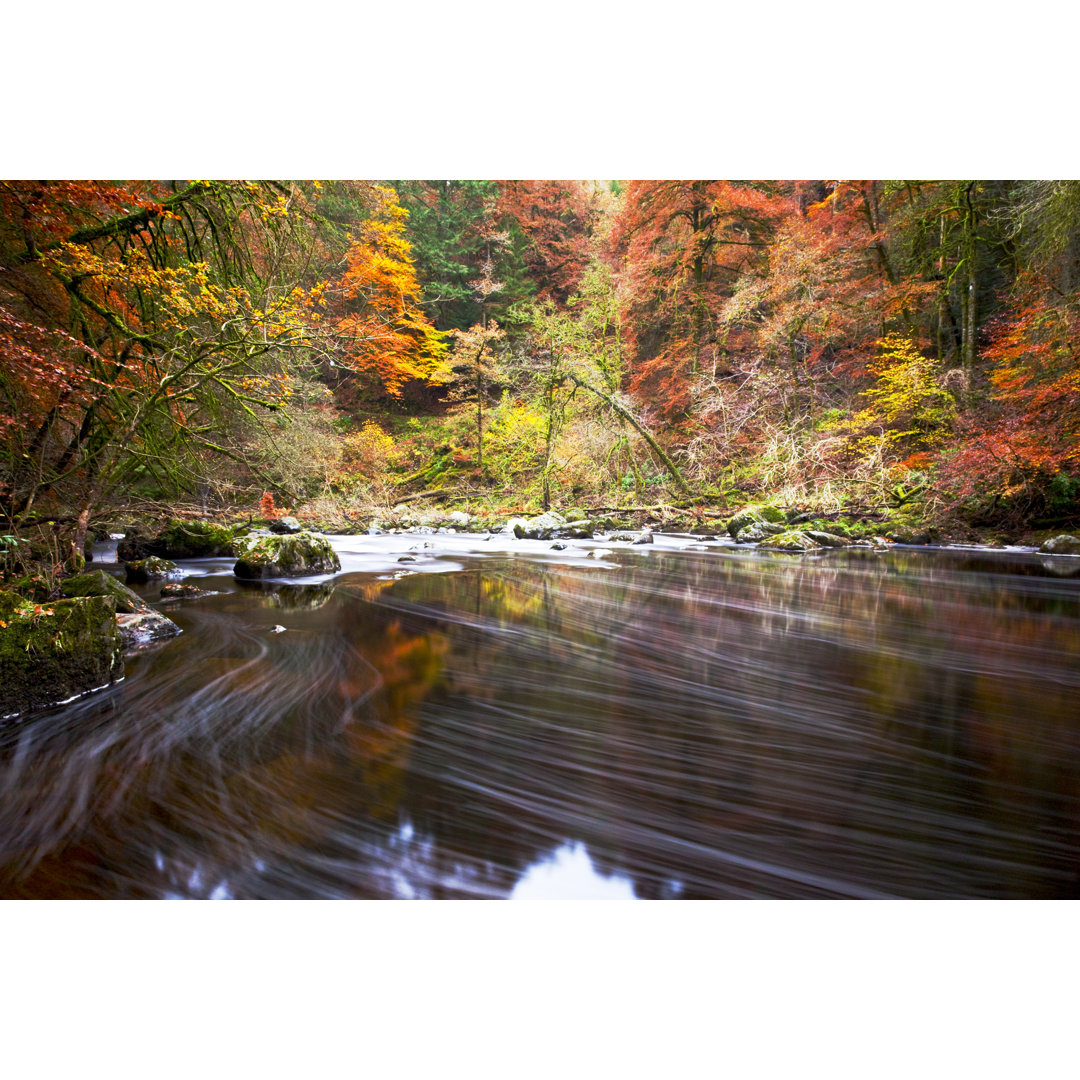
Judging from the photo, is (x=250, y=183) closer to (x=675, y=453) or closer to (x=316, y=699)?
(x=316, y=699)

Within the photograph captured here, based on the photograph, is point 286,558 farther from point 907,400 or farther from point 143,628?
point 907,400

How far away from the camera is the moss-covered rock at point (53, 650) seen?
5.89ft

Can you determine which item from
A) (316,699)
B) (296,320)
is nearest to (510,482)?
(296,320)

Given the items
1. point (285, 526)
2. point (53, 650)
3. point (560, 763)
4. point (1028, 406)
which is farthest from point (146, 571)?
point (1028, 406)

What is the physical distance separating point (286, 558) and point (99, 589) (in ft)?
7.46

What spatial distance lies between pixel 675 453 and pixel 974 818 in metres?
8.83

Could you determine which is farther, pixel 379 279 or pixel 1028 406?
pixel 1028 406

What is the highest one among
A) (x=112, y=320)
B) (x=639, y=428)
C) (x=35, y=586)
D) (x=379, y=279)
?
(x=379, y=279)

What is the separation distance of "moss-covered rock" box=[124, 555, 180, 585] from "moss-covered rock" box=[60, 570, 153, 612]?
6.24 feet

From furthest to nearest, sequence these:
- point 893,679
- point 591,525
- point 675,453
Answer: point 675,453 → point 591,525 → point 893,679

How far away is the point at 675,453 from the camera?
32.0ft

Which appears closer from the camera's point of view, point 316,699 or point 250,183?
point 316,699

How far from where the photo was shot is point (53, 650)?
1.92 meters

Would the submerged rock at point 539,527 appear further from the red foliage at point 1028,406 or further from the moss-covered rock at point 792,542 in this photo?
the red foliage at point 1028,406
